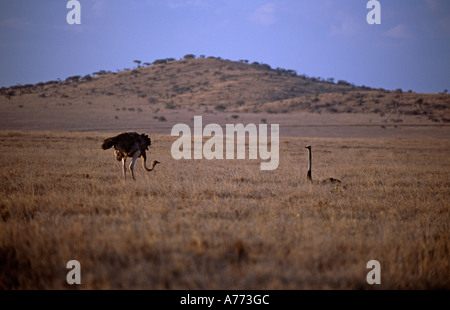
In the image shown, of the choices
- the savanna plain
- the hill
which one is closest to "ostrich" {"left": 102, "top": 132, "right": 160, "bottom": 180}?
the savanna plain

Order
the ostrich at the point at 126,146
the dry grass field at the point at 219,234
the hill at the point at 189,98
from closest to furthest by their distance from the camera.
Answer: the dry grass field at the point at 219,234
the ostrich at the point at 126,146
the hill at the point at 189,98

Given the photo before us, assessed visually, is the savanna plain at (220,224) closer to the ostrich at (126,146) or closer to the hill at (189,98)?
the ostrich at (126,146)

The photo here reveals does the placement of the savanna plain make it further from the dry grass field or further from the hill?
the hill

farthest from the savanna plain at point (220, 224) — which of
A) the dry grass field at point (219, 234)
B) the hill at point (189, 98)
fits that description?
the hill at point (189, 98)

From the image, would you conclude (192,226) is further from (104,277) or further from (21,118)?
(21,118)

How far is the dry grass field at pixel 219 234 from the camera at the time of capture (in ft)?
11.5

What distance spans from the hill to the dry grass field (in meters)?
30.6

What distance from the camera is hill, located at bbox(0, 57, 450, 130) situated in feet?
133

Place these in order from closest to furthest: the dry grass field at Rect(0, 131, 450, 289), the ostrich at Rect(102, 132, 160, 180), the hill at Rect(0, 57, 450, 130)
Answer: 1. the dry grass field at Rect(0, 131, 450, 289)
2. the ostrich at Rect(102, 132, 160, 180)
3. the hill at Rect(0, 57, 450, 130)

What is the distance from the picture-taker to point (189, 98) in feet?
215

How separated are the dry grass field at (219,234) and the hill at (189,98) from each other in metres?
30.6

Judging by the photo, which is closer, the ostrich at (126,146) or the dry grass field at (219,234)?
the dry grass field at (219,234)

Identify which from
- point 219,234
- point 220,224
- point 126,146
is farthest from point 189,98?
point 219,234

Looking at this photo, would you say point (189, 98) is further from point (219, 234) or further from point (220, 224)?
point (219, 234)
